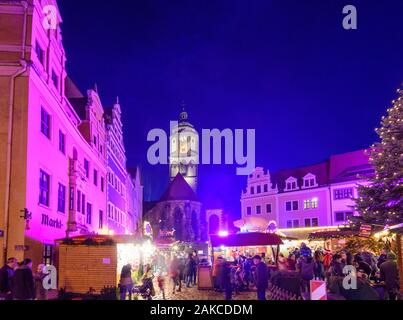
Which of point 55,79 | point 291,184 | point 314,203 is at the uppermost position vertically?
point 55,79

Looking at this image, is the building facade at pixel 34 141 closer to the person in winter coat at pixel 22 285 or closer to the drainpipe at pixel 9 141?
the drainpipe at pixel 9 141

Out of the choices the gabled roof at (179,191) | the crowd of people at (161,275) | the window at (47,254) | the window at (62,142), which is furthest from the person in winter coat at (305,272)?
the gabled roof at (179,191)

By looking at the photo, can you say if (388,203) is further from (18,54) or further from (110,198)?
(110,198)

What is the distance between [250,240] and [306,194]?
129 ft

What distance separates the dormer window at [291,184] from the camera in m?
62.9

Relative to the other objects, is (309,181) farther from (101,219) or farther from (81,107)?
(81,107)

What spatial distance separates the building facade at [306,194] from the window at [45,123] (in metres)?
31.5

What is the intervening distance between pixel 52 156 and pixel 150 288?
8915 mm

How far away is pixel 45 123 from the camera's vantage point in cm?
2455

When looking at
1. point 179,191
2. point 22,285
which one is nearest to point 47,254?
point 22,285

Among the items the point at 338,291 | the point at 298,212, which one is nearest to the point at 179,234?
the point at 298,212

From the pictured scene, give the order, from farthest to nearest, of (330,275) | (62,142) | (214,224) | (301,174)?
(214,224) → (301,174) → (62,142) → (330,275)

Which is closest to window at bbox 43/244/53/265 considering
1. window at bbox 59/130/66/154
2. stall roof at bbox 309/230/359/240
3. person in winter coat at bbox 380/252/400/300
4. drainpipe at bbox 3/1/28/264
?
drainpipe at bbox 3/1/28/264

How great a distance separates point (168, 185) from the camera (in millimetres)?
102125
